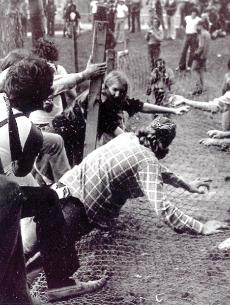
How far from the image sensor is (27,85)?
11.2 feet

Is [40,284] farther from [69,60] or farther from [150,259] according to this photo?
[69,60]

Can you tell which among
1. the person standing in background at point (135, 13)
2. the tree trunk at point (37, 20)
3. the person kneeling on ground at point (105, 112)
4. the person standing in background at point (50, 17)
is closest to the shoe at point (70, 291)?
the person kneeling on ground at point (105, 112)

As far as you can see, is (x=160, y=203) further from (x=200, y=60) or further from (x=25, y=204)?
(x=200, y=60)

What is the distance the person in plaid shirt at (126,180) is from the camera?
4.00 m

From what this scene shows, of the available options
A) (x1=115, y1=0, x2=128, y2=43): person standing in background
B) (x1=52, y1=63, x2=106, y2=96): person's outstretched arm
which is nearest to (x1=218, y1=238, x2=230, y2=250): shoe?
(x1=52, y1=63, x2=106, y2=96): person's outstretched arm

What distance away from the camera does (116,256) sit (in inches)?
195

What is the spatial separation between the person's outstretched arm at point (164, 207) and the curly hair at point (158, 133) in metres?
0.31

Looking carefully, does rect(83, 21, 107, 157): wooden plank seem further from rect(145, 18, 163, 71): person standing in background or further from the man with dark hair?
rect(145, 18, 163, 71): person standing in background

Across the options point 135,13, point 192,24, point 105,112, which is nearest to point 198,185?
point 105,112

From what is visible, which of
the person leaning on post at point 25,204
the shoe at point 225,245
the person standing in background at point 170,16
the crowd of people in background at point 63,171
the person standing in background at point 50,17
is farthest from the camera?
the person standing in background at point 50,17

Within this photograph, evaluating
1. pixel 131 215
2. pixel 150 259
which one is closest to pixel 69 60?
pixel 131 215

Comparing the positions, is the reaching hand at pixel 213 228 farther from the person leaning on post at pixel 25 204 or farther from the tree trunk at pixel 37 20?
the tree trunk at pixel 37 20

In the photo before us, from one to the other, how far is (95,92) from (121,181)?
1.20 meters

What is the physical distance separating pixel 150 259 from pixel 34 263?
3.70ft
